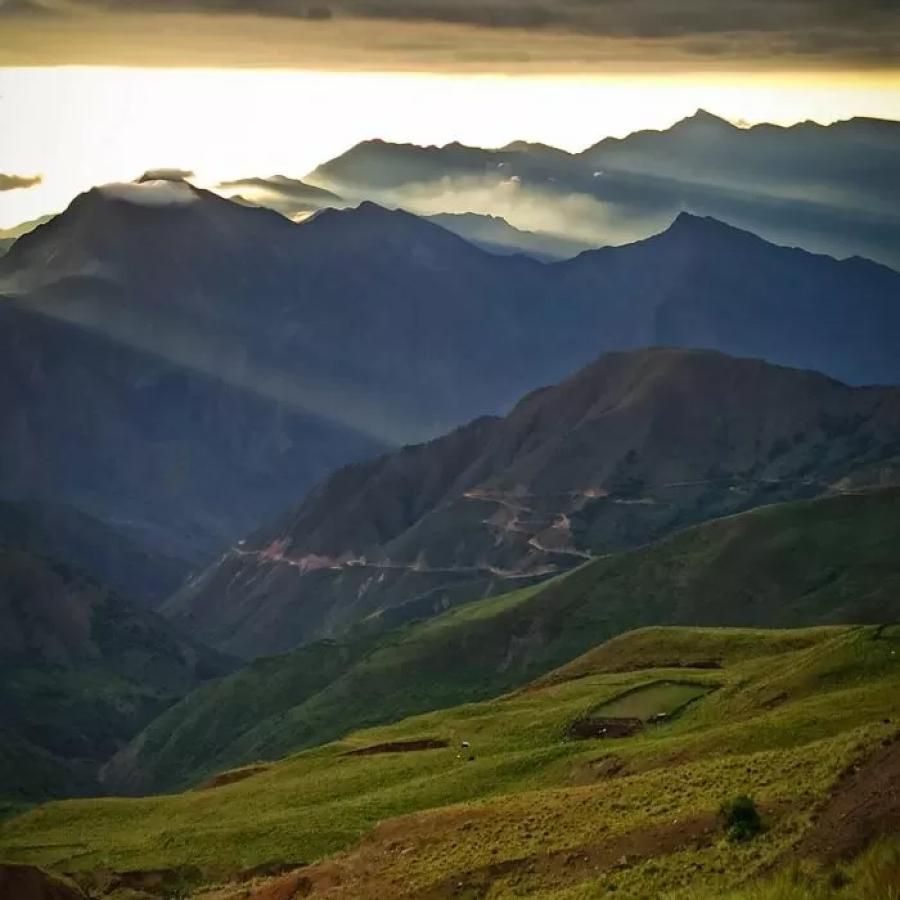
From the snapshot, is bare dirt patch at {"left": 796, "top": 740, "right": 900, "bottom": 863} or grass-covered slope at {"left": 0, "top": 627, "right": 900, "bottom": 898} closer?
bare dirt patch at {"left": 796, "top": 740, "right": 900, "bottom": 863}

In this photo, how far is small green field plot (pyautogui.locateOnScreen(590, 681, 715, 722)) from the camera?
62281 millimetres

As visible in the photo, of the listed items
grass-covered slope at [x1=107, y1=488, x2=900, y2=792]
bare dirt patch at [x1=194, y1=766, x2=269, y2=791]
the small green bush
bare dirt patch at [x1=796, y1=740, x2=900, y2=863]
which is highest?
bare dirt patch at [x1=796, y1=740, x2=900, y2=863]

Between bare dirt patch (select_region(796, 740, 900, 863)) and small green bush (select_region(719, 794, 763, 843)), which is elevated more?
bare dirt patch (select_region(796, 740, 900, 863))

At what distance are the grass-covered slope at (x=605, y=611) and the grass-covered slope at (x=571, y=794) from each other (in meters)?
41.6

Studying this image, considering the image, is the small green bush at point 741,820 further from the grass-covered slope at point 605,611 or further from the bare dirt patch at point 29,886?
the grass-covered slope at point 605,611

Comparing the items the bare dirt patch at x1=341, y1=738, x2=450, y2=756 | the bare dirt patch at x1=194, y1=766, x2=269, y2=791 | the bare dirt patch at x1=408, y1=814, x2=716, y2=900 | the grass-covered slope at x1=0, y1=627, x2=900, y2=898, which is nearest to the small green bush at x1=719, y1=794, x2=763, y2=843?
the grass-covered slope at x1=0, y1=627, x2=900, y2=898

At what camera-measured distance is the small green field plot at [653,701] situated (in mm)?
62281

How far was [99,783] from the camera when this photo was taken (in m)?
163

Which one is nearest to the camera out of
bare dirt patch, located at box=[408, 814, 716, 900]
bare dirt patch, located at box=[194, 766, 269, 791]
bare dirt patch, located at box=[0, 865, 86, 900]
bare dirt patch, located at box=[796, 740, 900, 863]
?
bare dirt patch, located at box=[796, 740, 900, 863]

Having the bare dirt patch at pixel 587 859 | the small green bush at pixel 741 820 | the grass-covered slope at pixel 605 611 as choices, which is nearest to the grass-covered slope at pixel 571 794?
the bare dirt patch at pixel 587 859

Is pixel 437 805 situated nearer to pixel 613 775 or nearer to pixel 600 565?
pixel 613 775

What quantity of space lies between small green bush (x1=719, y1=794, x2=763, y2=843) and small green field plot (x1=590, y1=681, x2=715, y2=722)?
29.2 m

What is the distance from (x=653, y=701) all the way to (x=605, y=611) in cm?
7572

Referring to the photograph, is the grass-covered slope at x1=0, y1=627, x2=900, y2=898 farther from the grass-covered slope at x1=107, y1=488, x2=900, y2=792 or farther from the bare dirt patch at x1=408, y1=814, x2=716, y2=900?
the grass-covered slope at x1=107, y1=488, x2=900, y2=792
